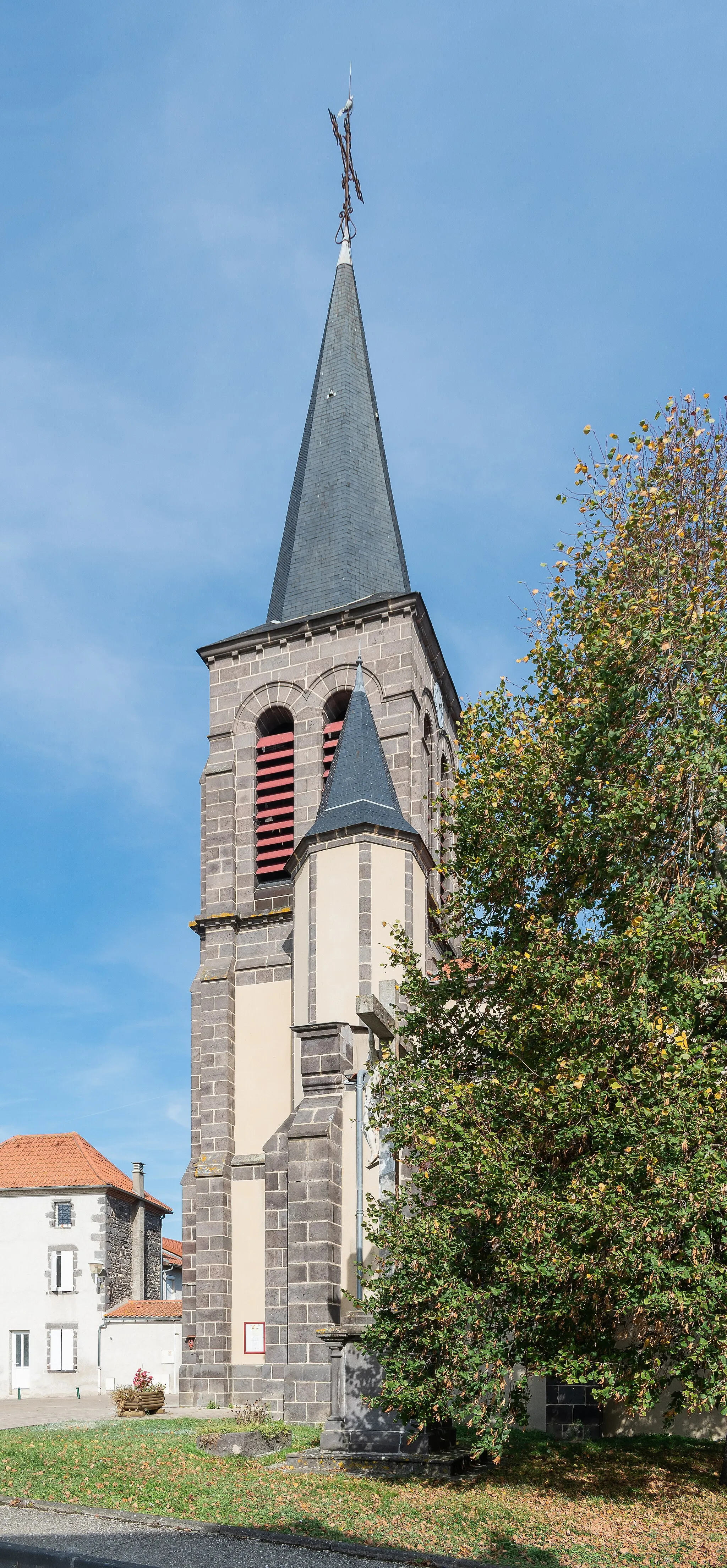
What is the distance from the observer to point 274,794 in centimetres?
2558

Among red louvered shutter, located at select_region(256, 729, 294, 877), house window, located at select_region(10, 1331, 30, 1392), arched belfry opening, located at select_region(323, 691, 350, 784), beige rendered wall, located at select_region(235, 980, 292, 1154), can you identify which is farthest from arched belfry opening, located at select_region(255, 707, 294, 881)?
house window, located at select_region(10, 1331, 30, 1392)

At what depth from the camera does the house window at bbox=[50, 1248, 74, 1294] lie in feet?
119

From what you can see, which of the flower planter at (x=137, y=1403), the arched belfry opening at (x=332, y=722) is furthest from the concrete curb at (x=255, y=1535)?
the arched belfry opening at (x=332, y=722)

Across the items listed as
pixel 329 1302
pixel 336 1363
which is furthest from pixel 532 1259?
pixel 329 1302

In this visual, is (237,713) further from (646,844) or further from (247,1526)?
(247,1526)

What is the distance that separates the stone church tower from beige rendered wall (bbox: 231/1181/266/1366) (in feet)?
0.12

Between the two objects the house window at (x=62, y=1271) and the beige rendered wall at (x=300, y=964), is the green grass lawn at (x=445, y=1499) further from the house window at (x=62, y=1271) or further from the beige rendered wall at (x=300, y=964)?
the house window at (x=62, y=1271)

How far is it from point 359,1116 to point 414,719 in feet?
31.6

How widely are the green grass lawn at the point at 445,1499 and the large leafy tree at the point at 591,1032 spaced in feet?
2.29

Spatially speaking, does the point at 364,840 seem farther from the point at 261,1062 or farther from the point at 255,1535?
the point at 255,1535

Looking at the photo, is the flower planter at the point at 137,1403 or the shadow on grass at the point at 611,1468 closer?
the shadow on grass at the point at 611,1468

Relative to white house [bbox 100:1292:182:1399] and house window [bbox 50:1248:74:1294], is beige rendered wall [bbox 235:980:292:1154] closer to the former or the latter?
white house [bbox 100:1292:182:1399]

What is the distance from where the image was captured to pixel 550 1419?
51.8ft

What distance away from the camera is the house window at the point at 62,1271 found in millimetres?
36281
